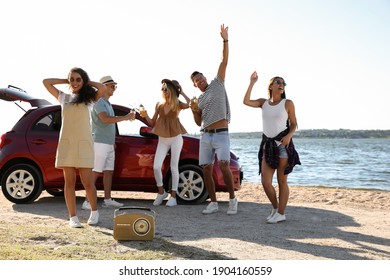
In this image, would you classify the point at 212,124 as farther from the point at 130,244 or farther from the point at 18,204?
the point at 18,204

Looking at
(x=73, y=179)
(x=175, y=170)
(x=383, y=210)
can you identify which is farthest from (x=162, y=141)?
(x=383, y=210)

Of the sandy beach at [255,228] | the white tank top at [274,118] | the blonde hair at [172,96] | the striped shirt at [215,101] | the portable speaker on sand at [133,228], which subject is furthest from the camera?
the blonde hair at [172,96]

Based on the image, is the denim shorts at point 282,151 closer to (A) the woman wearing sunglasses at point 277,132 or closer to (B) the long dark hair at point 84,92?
(A) the woman wearing sunglasses at point 277,132

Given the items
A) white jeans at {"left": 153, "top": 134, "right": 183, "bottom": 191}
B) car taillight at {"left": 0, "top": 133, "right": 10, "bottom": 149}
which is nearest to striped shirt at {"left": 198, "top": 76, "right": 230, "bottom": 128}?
white jeans at {"left": 153, "top": 134, "right": 183, "bottom": 191}

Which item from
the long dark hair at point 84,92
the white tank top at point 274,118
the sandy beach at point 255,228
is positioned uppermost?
the long dark hair at point 84,92

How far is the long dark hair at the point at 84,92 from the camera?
237 inches

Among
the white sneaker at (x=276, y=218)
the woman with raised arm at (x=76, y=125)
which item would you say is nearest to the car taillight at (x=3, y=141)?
the woman with raised arm at (x=76, y=125)

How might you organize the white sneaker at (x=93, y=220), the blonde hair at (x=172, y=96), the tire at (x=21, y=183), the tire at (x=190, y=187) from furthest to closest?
the tire at (x=190, y=187) < the tire at (x=21, y=183) < the blonde hair at (x=172, y=96) < the white sneaker at (x=93, y=220)

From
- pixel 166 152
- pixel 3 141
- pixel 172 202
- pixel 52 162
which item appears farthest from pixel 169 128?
pixel 3 141

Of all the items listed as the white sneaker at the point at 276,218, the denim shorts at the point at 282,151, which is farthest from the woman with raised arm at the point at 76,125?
the white sneaker at the point at 276,218

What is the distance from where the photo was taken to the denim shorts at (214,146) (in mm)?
7363

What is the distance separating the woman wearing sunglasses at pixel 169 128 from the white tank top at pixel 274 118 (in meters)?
1.61

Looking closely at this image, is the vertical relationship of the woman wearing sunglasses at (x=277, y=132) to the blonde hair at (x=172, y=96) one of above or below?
below

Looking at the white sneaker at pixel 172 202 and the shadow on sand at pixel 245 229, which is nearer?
the shadow on sand at pixel 245 229
